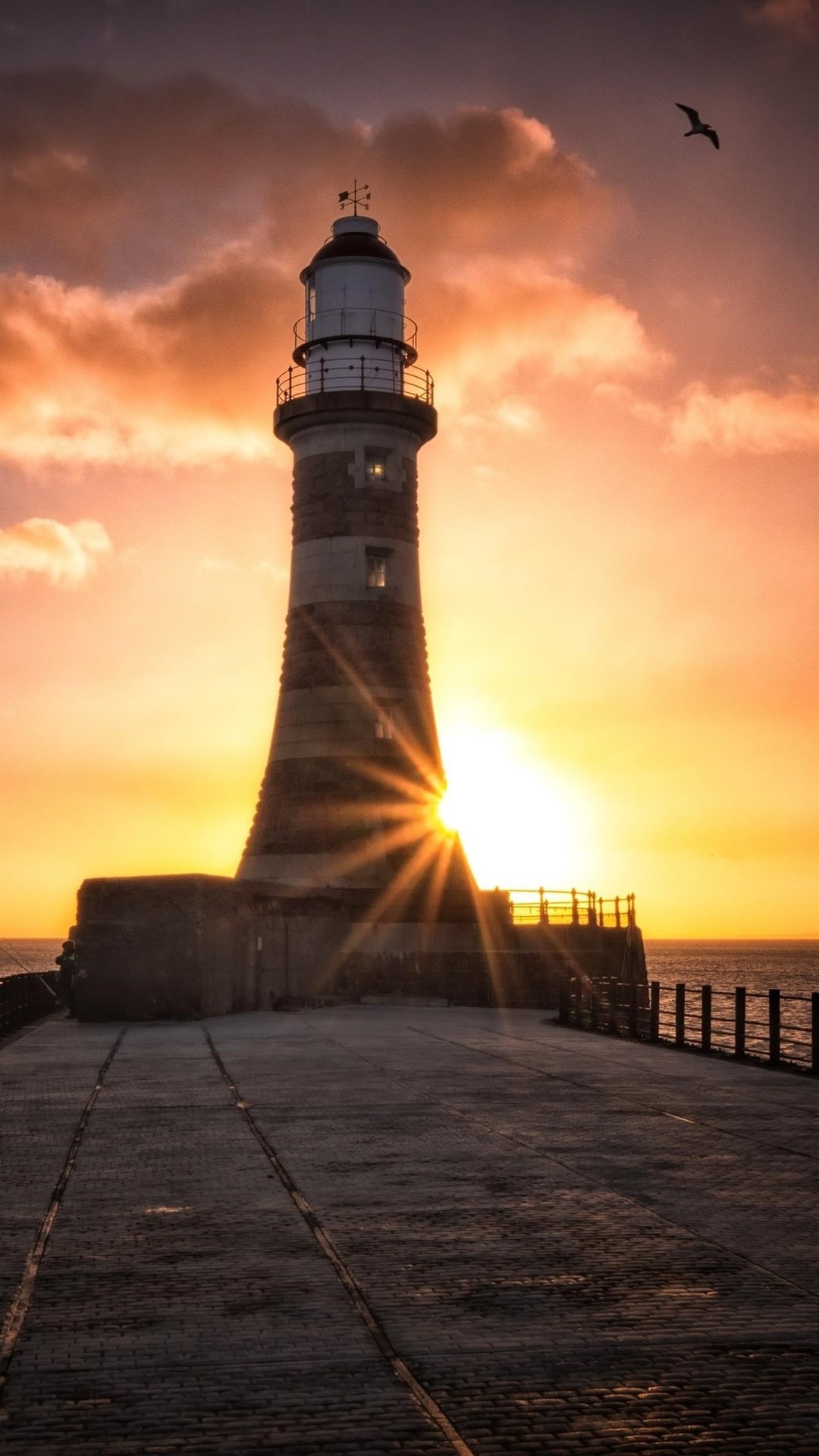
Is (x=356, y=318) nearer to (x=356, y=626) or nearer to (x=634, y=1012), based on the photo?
(x=356, y=626)

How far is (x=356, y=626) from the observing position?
4175 centimetres

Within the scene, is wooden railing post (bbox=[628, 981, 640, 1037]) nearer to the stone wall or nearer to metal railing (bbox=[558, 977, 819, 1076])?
metal railing (bbox=[558, 977, 819, 1076])

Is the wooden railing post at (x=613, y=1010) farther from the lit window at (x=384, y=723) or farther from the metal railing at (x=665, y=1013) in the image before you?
the lit window at (x=384, y=723)

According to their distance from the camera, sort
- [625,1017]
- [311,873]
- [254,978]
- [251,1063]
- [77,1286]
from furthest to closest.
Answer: [311,873] → [254,978] → [625,1017] → [251,1063] → [77,1286]

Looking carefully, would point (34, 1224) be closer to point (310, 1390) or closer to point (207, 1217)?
point (207, 1217)

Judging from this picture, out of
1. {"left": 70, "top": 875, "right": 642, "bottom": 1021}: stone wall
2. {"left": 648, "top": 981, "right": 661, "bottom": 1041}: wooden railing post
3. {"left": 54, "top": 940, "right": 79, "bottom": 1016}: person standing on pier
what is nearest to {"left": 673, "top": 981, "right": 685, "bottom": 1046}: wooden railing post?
{"left": 648, "top": 981, "right": 661, "bottom": 1041}: wooden railing post

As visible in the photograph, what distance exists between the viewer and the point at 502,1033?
26.9 meters

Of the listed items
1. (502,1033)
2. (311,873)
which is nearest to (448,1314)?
(502,1033)

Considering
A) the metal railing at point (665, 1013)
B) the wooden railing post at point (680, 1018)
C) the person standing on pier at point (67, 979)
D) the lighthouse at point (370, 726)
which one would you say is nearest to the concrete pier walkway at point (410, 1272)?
the metal railing at point (665, 1013)

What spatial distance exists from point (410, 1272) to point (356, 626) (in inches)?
1327

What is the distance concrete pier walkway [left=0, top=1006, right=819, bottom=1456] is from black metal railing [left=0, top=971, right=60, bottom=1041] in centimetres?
938

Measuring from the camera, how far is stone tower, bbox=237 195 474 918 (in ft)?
137

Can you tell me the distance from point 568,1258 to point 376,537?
34244 millimetres

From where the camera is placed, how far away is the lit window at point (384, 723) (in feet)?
137
